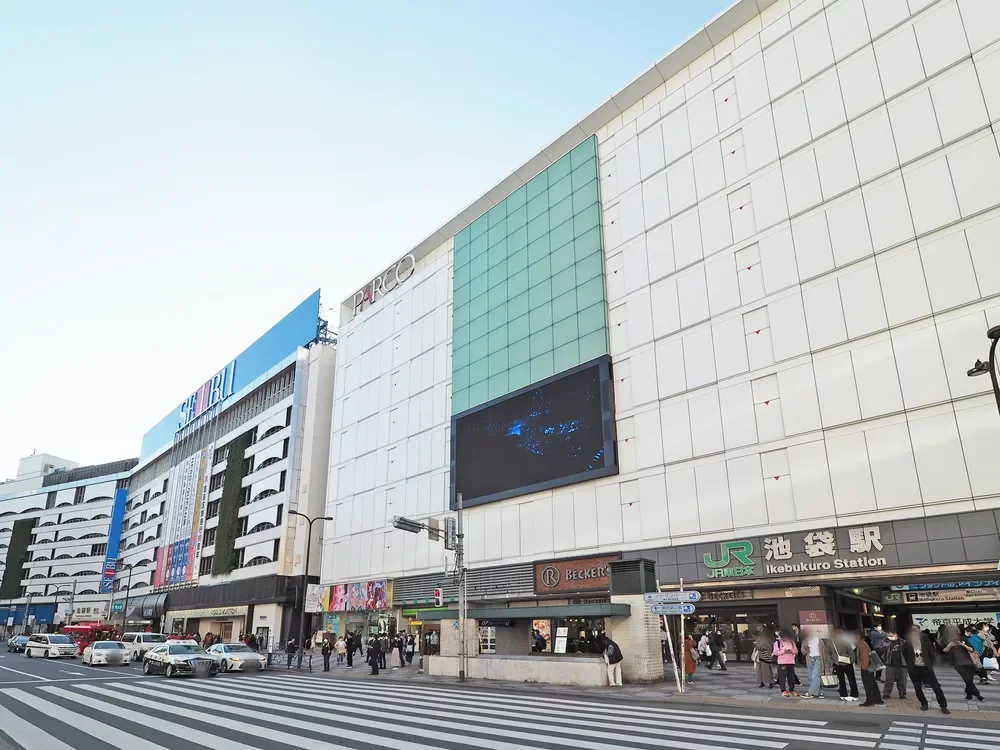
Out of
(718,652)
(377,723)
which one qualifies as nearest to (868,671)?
(377,723)

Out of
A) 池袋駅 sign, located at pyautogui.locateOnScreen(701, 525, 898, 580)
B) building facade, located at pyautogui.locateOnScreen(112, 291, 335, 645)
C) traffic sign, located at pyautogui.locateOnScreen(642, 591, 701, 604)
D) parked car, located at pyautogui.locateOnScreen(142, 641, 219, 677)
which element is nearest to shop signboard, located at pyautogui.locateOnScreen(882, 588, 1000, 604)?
池袋駅 sign, located at pyautogui.locateOnScreen(701, 525, 898, 580)

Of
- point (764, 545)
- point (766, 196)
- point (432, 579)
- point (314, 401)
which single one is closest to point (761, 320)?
point (766, 196)

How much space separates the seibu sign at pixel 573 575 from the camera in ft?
102

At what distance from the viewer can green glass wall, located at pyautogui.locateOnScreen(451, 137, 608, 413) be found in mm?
35812

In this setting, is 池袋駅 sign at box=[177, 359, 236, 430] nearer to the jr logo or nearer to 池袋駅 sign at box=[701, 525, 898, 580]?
the jr logo

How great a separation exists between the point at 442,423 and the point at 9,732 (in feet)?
103

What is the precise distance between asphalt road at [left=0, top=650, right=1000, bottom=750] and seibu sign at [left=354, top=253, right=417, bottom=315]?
120ft

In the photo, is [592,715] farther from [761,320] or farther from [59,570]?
[59,570]

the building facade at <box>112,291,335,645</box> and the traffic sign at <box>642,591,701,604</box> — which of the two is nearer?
the traffic sign at <box>642,591,701,604</box>

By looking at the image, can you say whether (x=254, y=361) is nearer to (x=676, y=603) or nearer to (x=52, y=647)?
(x=52, y=647)

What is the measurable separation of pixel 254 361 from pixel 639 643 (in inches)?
2308

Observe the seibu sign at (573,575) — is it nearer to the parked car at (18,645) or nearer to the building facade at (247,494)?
the building facade at (247,494)

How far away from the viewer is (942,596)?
99.9 ft

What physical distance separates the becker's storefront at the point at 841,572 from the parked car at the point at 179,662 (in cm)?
1835
